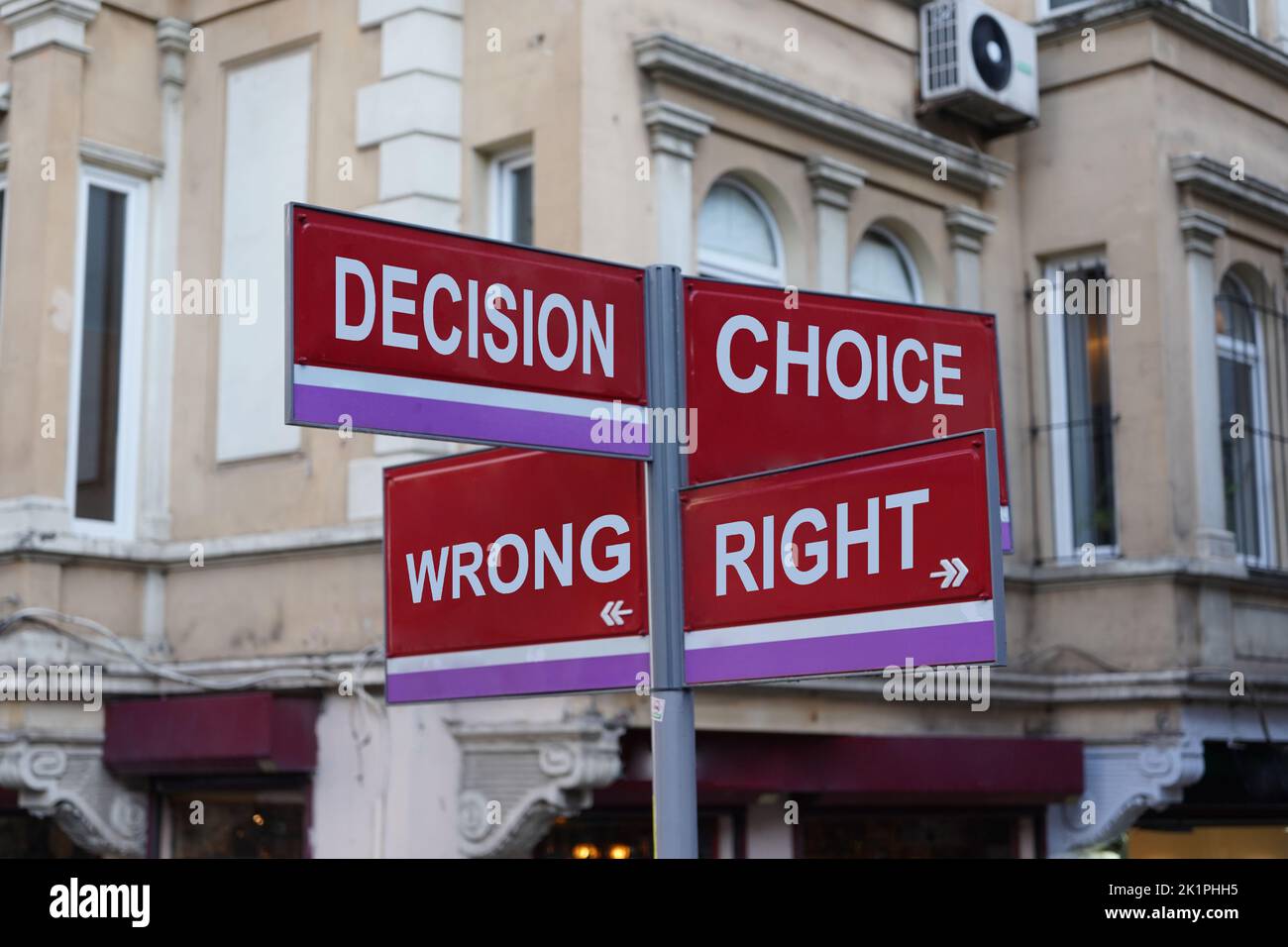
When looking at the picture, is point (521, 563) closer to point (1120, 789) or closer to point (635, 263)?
point (635, 263)

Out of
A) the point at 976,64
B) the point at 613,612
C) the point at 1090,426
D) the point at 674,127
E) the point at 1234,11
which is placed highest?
the point at 1234,11

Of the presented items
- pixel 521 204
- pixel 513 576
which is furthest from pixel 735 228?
pixel 513 576

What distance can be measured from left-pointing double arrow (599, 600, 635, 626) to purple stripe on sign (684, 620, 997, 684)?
0.21 metres

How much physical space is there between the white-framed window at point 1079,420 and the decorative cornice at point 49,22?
6.55 metres

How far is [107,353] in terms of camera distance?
10.3 meters

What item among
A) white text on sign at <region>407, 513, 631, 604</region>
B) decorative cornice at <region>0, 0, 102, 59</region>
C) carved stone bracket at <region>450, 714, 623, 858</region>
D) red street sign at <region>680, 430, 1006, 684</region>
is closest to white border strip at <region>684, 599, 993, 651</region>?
red street sign at <region>680, 430, 1006, 684</region>

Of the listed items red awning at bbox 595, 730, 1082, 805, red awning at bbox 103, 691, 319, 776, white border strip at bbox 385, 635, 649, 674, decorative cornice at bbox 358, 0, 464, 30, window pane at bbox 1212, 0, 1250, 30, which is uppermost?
window pane at bbox 1212, 0, 1250, 30

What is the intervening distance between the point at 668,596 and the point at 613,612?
19cm

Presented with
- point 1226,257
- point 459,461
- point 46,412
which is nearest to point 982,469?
point 459,461

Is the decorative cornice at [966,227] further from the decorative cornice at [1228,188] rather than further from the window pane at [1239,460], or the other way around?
the window pane at [1239,460]

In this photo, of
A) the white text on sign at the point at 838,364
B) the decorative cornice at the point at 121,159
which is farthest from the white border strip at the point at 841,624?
the decorative cornice at the point at 121,159

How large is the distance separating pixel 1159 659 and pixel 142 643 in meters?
6.30

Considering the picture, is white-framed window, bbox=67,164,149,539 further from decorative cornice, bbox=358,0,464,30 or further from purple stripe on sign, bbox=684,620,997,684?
purple stripe on sign, bbox=684,620,997,684

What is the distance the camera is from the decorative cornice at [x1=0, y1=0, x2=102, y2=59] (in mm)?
10062
